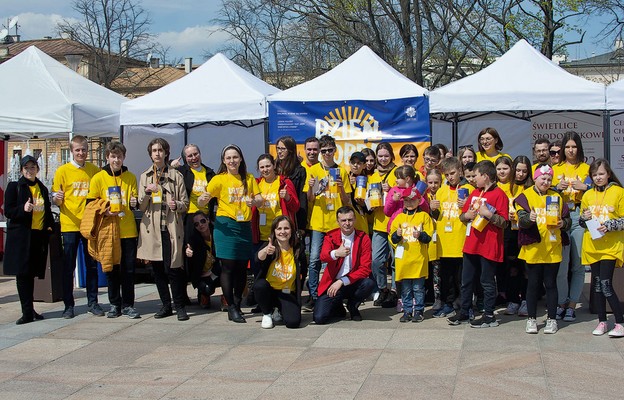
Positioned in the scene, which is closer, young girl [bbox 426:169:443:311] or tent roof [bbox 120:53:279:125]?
young girl [bbox 426:169:443:311]

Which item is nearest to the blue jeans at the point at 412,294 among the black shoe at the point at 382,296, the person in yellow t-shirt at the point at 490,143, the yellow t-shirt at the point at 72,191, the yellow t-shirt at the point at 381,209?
the black shoe at the point at 382,296

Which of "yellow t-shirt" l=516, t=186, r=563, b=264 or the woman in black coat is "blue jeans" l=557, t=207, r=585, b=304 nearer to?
"yellow t-shirt" l=516, t=186, r=563, b=264

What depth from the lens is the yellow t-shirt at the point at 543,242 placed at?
701 centimetres

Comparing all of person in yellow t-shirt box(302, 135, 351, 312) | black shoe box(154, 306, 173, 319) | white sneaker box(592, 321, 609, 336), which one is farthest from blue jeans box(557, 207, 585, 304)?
black shoe box(154, 306, 173, 319)

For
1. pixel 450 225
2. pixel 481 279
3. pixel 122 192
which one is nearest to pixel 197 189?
pixel 122 192

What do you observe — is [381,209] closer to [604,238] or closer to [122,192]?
[604,238]

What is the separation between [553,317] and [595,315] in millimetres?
1026

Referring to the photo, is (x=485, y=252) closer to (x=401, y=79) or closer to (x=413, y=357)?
(x=413, y=357)

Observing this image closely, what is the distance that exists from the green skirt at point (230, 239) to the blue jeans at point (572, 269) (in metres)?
3.20

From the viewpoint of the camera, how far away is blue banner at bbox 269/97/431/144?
10.4m

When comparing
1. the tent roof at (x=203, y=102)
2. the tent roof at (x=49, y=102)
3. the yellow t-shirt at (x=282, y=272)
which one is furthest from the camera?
the tent roof at (x=49, y=102)

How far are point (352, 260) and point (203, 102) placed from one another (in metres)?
4.18

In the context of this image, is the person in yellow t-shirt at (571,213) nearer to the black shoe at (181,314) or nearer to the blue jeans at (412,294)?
the blue jeans at (412,294)

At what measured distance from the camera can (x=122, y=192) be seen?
811cm
